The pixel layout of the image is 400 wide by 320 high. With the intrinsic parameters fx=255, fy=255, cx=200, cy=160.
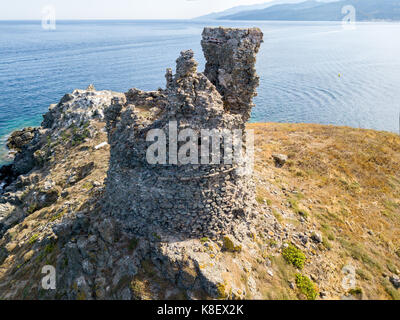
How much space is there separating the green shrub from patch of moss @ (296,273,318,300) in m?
0.69

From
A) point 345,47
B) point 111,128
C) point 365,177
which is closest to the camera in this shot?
point 111,128

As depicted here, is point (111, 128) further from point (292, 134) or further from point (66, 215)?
point (292, 134)

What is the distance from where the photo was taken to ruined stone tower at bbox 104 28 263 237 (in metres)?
12.7

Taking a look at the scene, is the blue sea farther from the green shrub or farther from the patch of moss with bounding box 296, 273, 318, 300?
the patch of moss with bounding box 296, 273, 318, 300

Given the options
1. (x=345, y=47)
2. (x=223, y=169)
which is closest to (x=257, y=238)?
(x=223, y=169)

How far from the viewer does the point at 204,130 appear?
12711 millimetres

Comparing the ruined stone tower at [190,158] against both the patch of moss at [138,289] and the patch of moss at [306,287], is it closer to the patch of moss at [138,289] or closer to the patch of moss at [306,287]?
the patch of moss at [138,289]

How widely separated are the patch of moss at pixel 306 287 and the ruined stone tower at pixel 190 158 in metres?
4.59

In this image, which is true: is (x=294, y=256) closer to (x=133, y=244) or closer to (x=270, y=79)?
(x=133, y=244)

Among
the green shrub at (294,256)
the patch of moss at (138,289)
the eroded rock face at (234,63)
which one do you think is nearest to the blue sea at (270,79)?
the patch of moss at (138,289)

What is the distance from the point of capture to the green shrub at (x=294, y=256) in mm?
14805

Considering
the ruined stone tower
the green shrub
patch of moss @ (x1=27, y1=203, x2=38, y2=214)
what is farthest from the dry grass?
patch of moss @ (x1=27, y1=203, x2=38, y2=214)

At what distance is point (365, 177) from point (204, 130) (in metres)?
20.9

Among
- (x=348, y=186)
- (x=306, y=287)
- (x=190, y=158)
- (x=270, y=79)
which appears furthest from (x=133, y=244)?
(x=270, y=79)
